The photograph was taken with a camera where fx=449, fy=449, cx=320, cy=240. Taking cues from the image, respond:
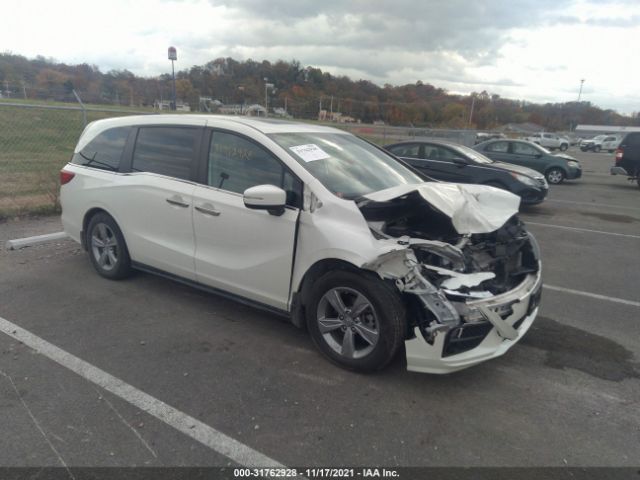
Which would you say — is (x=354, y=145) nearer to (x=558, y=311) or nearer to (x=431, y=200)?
(x=431, y=200)

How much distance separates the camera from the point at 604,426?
9.12ft

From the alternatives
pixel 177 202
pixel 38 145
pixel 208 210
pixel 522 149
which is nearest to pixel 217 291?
pixel 208 210

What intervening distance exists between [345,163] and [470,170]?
7.14 metres

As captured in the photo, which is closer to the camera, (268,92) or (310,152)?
(310,152)

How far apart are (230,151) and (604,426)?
132 inches

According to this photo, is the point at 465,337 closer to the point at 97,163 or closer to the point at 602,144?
Answer: the point at 97,163

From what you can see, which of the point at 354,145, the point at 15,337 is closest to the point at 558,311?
the point at 354,145

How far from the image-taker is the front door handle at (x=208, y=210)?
3762mm

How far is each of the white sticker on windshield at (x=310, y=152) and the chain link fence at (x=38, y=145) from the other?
20.0 ft

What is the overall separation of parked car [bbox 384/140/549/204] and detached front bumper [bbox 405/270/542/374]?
7.54 meters

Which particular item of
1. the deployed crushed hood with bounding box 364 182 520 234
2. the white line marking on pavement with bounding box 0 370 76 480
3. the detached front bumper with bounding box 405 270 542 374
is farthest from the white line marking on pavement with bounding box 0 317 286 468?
the deployed crushed hood with bounding box 364 182 520 234

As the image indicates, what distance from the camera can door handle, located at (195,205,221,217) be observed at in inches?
148

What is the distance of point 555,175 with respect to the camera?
15352 millimetres

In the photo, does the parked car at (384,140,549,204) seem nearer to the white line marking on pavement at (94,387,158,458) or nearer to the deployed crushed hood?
the deployed crushed hood
